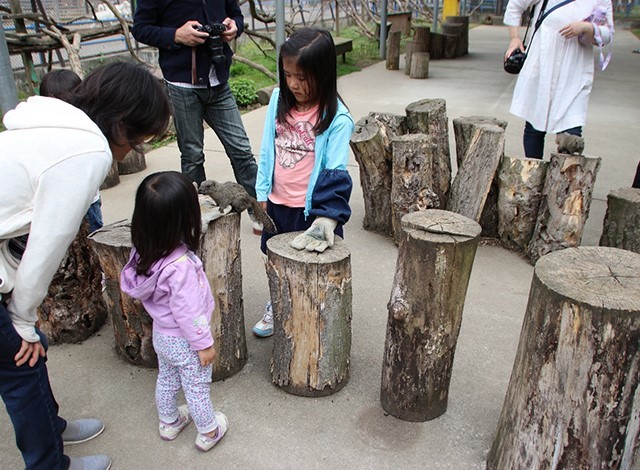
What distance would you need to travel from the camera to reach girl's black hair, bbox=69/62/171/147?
165 centimetres

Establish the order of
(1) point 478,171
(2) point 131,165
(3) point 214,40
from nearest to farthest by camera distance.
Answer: (3) point 214,40
(1) point 478,171
(2) point 131,165

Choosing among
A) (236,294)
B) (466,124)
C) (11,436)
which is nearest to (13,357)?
(11,436)

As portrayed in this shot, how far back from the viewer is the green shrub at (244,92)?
771 cm

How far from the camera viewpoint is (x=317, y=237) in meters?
2.33

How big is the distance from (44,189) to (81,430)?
1178 mm

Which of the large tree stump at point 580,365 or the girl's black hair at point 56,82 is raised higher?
the girl's black hair at point 56,82

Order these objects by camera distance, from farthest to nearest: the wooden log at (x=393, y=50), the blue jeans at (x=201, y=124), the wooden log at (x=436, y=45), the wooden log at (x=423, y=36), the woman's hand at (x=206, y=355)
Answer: the wooden log at (x=436, y=45) < the wooden log at (x=423, y=36) < the wooden log at (x=393, y=50) < the blue jeans at (x=201, y=124) < the woman's hand at (x=206, y=355)

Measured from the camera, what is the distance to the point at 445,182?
150 inches

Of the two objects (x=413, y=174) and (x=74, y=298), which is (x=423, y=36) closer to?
(x=413, y=174)

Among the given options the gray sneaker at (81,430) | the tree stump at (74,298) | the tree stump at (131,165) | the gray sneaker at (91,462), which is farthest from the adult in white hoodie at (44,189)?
the tree stump at (131,165)

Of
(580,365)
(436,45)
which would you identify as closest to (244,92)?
(436,45)

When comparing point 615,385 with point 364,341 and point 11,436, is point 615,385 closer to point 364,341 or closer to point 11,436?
point 364,341

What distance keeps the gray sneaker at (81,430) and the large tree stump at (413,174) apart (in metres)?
2.21

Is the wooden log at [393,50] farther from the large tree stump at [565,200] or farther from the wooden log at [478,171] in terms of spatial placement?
the large tree stump at [565,200]
